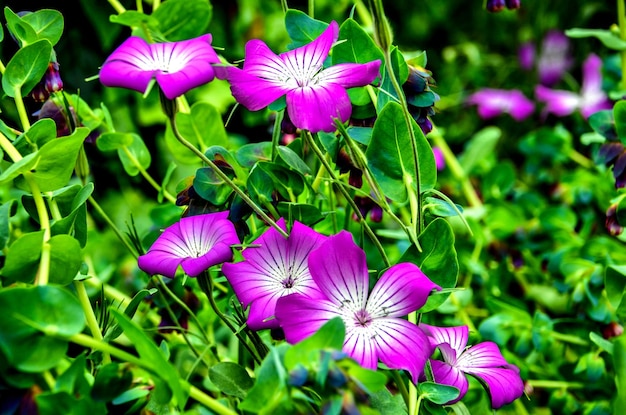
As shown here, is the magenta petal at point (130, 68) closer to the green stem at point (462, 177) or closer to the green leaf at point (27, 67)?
the green leaf at point (27, 67)

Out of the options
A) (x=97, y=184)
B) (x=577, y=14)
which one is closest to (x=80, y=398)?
(x=97, y=184)

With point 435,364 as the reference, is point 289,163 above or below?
above

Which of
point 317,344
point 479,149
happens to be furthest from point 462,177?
point 317,344

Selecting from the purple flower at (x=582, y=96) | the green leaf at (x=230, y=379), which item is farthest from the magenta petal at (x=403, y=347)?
the purple flower at (x=582, y=96)

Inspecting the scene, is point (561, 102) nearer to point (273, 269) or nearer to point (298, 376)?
point (273, 269)

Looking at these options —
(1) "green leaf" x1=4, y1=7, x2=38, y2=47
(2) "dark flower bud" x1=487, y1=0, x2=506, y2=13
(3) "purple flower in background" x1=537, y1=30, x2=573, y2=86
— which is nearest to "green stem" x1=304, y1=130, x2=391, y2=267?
(1) "green leaf" x1=4, y1=7, x2=38, y2=47

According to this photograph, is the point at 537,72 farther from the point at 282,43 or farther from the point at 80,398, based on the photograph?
the point at 80,398
